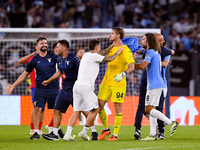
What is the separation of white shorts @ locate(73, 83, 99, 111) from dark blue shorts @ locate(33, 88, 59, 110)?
1.21m

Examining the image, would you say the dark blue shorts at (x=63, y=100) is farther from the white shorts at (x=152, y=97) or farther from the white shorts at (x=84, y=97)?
the white shorts at (x=152, y=97)

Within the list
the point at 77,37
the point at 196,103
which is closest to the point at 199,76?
the point at 196,103

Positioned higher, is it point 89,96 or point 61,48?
point 61,48

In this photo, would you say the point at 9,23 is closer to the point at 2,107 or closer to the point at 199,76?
the point at 2,107

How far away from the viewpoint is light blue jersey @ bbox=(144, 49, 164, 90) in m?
9.07

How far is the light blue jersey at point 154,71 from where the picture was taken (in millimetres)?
9070

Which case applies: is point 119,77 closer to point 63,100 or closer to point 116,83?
point 116,83

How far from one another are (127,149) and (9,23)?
44.6ft

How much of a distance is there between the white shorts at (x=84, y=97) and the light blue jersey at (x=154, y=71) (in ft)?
3.70

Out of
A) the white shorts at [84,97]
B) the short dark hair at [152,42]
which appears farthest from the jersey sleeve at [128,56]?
the white shorts at [84,97]

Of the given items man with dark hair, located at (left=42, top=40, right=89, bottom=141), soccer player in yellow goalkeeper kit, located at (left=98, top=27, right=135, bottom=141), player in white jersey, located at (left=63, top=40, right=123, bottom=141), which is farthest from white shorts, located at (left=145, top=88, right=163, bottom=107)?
man with dark hair, located at (left=42, top=40, right=89, bottom=141)

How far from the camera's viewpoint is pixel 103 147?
7.82 metres

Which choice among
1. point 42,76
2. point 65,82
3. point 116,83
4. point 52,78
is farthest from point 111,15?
point 116,83

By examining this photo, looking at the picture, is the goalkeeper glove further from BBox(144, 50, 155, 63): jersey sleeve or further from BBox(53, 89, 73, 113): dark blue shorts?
BBox(53, 89, 73, 113): dark blue shorts
